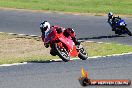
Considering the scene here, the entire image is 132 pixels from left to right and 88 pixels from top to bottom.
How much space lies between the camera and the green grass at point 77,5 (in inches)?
1442

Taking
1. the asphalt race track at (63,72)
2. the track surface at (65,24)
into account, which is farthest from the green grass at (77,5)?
the asphalt race track at (63,72)

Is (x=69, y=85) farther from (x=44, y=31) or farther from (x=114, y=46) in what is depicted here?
(x=114, y=46)

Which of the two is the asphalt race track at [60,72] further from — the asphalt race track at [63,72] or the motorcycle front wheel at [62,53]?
the motorcycle front wheel at [62,53]

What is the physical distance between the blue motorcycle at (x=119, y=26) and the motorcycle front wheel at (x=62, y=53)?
376 inches

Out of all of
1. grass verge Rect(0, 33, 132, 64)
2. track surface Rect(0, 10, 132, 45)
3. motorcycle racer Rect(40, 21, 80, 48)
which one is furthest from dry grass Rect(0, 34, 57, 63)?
track surface Rect(0, 10, 132, 45)

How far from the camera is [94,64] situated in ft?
56.3

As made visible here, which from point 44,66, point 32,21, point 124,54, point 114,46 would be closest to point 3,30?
point 32,21

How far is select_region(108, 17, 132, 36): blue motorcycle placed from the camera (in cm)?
2716

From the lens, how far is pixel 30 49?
22.5 meters

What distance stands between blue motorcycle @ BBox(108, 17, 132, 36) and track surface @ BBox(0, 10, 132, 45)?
0.27 m

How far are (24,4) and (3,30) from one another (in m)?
10.2

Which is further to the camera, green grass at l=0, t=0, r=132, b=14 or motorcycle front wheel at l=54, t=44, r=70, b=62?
green grass at l=0, t=0, r=132, b=14

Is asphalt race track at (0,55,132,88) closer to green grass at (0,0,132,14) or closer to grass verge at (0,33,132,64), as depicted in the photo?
grass verge at (0,33,132,64)

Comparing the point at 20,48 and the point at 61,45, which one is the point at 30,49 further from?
the point at 61,45
